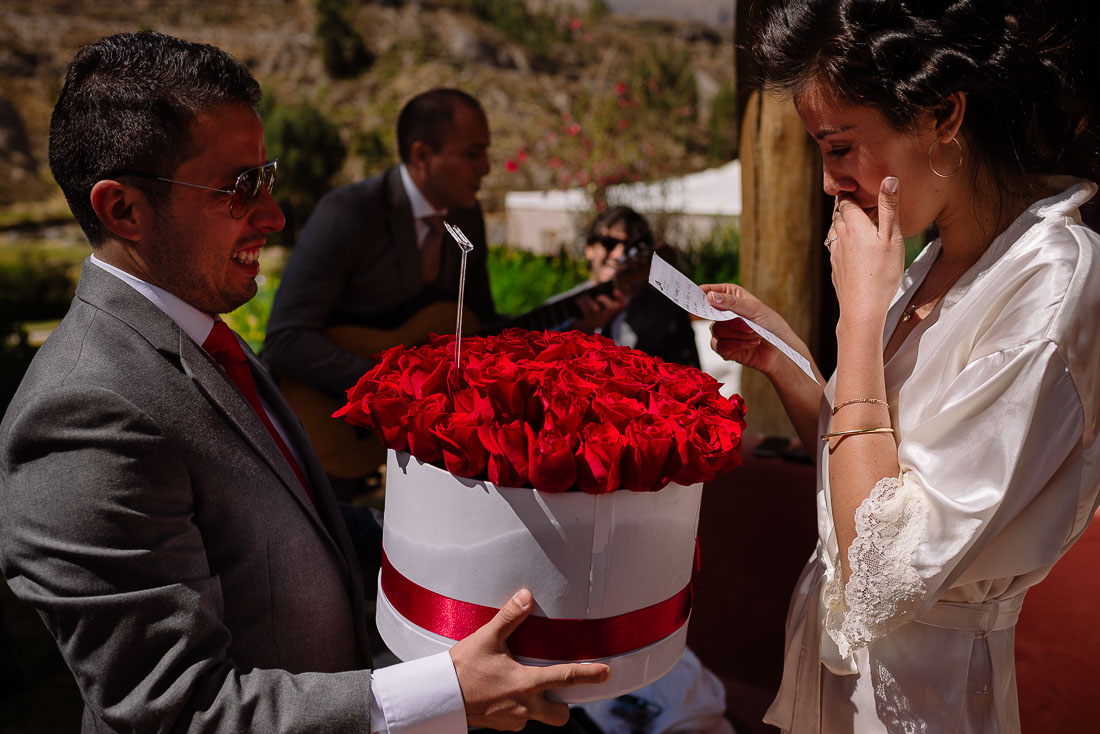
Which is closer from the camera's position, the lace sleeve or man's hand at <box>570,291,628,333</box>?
the lace sleeve

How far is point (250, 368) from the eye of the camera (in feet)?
5.29

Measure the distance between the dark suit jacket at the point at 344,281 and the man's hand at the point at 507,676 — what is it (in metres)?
2.39

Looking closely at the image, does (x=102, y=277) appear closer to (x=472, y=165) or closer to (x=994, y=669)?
(x=994, y=669)

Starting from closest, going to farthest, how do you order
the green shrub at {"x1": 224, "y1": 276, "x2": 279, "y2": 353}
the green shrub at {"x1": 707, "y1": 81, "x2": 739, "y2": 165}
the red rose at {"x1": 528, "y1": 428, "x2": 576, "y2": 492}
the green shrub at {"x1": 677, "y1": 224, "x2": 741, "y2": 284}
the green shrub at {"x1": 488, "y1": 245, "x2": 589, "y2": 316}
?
the red rose at {"x1": 528, "y1": 428, "x2": 576, "y2": 492}
the green shrub at {"x1": 224, "y1": 276, "x2": 279, "y2": 353}
the green shrub at {"x1": 488, "y1": 245, "x2": 589, "y2": 316}
the green shrub at {"x1": 677, "y1": 224, "x2": 741, "y2": 284}
the green shrub at {"x1": 707, "y1": 81, "x2": 739, "y2": 165}

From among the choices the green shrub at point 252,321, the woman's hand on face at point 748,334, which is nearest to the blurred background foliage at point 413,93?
the green shrub at point 252,321

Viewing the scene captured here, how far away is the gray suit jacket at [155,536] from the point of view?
3.60 ft

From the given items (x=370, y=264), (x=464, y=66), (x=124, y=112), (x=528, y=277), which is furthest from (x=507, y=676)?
(x=464, y=66)

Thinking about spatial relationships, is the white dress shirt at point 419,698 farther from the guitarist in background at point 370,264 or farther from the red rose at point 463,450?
the guitarist in background at point 370,264

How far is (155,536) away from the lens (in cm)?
114

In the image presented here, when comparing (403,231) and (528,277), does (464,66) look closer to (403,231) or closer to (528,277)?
(528,277)

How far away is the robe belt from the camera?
4.50ft

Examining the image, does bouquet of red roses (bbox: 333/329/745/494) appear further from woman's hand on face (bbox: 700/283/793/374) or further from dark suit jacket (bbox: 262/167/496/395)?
dark suit jacket (bbox: 262/167/496/395)

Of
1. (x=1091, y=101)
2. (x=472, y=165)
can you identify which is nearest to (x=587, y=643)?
(x=1091, y=101)

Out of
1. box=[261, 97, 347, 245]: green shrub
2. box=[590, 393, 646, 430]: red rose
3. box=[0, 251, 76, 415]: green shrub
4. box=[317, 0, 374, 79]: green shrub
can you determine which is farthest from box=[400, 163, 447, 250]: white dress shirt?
box=[317, 0, 374, 79]: green shrub
